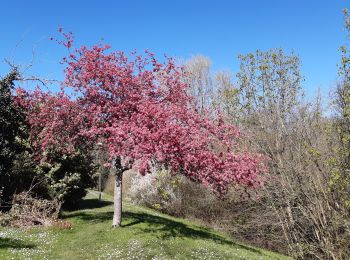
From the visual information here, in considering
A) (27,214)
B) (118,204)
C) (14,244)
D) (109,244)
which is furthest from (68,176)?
(109,244)

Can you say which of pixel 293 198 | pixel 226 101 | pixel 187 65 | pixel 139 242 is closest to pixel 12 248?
pixel 139 242

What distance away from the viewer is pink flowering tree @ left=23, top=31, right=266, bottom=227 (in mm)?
15398

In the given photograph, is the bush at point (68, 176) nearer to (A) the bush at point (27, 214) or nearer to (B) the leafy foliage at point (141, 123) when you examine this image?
(A) the bush at point (27, 214)

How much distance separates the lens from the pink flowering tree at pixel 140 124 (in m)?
15.4

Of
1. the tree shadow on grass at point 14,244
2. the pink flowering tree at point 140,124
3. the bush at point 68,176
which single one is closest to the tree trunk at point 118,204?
the pink flowering tree at point 140,124

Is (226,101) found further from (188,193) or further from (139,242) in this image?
(139,242)

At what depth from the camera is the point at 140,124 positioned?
16.0 m

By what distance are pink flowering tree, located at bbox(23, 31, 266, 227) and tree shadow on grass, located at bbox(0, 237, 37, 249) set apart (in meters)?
4.58

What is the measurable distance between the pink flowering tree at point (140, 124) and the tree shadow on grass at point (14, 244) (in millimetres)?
4578

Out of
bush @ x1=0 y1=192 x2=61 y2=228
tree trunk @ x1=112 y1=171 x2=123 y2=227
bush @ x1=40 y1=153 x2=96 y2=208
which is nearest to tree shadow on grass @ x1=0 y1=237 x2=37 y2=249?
bush @ x1=0 y1=192 x2=61 y2=228

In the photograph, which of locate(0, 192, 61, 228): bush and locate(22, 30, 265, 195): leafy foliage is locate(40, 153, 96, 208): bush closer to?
locate(0, 192, 61, 228): bush

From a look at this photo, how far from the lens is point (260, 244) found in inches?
1119

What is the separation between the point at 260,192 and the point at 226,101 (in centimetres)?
697

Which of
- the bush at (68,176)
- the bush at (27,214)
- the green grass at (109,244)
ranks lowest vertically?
the green grass at (109,244)
